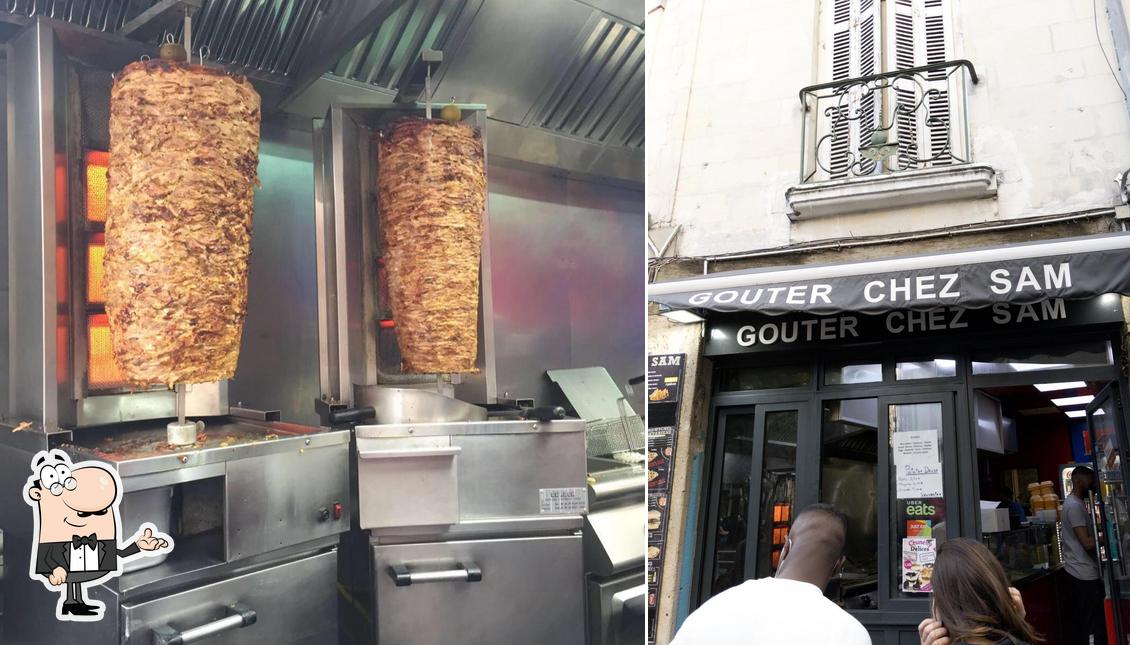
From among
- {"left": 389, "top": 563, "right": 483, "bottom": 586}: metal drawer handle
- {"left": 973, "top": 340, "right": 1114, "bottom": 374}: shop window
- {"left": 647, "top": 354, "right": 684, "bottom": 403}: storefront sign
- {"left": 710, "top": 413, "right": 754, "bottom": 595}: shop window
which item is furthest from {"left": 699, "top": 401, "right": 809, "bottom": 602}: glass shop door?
{"left": 389, "top": 563, "right": 483, "bottom": 586}: metal drawer handle

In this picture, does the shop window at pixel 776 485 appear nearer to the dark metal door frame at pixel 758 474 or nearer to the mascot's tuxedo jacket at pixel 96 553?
the dark metal door frame at pixel 758 474

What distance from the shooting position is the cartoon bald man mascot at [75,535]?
144 cm

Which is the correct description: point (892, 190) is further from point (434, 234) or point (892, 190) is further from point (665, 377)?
point (434, 234)

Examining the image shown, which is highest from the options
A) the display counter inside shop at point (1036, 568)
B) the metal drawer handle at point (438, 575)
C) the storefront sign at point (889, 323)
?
the storefront sign at point (889, 323)

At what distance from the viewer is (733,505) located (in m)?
5.07

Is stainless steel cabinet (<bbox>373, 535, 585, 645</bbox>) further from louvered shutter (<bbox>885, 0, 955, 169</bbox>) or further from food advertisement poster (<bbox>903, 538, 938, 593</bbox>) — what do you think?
louvered shutter (<bbox>885, 0, 955, 169</bbox>)

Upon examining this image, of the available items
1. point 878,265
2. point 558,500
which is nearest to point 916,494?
point 878,265

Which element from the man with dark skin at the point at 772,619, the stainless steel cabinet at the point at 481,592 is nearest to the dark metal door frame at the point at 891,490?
the man with dark skin at the point at 772,619

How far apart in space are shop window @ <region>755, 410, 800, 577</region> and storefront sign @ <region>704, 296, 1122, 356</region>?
1.49 feet

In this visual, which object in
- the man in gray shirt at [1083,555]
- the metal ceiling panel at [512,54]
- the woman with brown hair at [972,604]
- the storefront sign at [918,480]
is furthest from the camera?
the man in gray shirt at [1083,555]

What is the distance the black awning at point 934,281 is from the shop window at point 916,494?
90 cm

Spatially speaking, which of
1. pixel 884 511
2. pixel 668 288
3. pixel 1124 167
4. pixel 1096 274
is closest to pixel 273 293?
pixel 668 288

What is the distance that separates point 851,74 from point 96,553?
511 centimetres

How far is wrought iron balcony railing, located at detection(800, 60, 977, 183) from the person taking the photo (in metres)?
4.89
